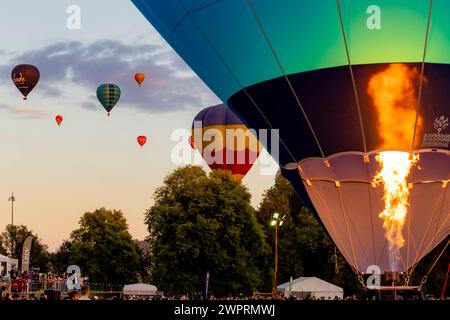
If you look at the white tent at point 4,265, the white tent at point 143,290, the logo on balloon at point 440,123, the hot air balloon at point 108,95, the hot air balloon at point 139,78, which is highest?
the hot air balloon at point 139,78

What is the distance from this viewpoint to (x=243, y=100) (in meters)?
16.8

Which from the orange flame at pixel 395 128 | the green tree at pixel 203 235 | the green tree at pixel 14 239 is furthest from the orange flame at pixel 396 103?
the green tree at pixel 14 239

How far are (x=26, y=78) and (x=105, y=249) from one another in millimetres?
21068

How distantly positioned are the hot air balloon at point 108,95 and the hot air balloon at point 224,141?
5.59 metres

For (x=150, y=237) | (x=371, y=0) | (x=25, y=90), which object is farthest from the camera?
(x=150, y=237)

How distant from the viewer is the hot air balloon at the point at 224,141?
154ft

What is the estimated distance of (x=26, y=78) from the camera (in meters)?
40.6

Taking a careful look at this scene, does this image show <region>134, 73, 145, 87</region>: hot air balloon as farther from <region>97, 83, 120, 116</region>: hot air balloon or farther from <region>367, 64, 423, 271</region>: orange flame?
<region>367, 64, 423, 271</region>: orange flame

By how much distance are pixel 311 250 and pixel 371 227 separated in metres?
34.4

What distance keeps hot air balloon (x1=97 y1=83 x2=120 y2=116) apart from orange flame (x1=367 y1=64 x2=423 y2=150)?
2914cm

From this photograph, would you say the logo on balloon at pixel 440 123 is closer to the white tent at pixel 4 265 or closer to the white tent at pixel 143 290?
the white tent at pixel 143 290
